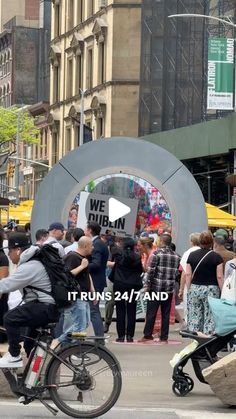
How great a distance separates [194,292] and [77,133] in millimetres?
→ 52597

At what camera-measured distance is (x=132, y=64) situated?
61.9m

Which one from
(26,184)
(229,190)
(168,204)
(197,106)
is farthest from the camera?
(26,184)

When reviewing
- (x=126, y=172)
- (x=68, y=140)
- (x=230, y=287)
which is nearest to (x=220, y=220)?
(x=126, y=172)

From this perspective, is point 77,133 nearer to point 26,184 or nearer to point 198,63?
point 198,63

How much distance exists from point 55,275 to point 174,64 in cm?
4469

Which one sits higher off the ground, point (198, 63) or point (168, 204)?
point (198, 63)

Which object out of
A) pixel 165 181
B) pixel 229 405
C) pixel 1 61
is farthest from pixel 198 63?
pixel 1 61

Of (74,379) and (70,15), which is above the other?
(70,15)

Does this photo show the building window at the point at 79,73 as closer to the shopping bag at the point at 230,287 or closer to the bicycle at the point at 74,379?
the shopping bag at the point at 230,287

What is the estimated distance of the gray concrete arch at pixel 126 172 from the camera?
20.9 meters

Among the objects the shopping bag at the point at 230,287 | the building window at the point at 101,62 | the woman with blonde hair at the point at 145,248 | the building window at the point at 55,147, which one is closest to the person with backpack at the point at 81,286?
the shopping bag at the point at 230,287

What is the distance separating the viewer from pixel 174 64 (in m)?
54.5

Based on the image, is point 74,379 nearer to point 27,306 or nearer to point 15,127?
point 27,306

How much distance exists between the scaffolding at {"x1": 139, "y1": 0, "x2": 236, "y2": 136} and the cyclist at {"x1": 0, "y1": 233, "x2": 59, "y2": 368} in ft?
136
